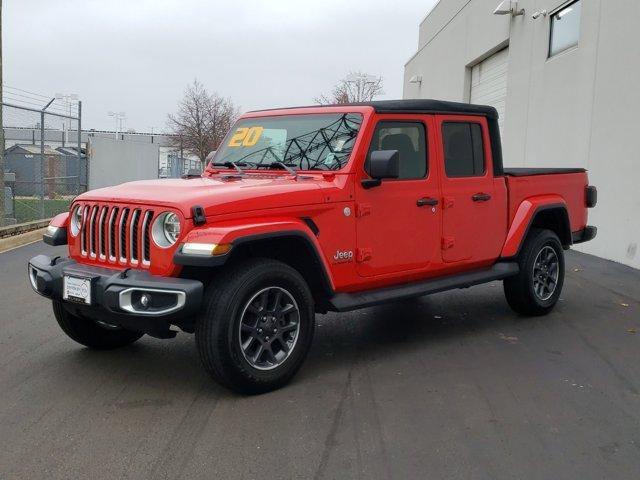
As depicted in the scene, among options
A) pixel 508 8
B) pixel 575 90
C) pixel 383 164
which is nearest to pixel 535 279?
pixel 383 164

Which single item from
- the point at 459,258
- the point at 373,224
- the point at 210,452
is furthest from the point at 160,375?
the point at 459,258

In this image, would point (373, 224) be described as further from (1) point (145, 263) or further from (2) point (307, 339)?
(1) point (145, 263)

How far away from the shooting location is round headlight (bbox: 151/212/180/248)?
4109 mm

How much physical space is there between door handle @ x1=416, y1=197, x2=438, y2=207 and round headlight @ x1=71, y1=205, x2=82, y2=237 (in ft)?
8.26

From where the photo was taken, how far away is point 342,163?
195 inches

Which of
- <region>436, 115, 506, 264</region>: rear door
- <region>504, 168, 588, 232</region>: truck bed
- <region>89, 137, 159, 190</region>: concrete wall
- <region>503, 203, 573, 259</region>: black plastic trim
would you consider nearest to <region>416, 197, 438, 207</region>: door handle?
<region>436, 115, 506, 264</region>: rear door

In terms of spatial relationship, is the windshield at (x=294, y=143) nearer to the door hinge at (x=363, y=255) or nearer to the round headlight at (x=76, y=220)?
the door hinge at (x=363, y=255)

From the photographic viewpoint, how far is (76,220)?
481 centimetres

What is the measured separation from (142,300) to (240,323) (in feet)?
2.00

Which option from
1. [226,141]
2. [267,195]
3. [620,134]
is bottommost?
[267,195]

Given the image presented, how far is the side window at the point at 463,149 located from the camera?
5719 mm

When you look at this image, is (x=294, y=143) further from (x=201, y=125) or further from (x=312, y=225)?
(x=201, y=125)

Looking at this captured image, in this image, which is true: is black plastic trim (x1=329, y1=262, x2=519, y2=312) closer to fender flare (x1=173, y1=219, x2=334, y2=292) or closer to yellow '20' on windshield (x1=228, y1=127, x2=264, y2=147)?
fender flare (x1=173, y1=219, x2=334, y2=292)

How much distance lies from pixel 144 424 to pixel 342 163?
2.28 m
